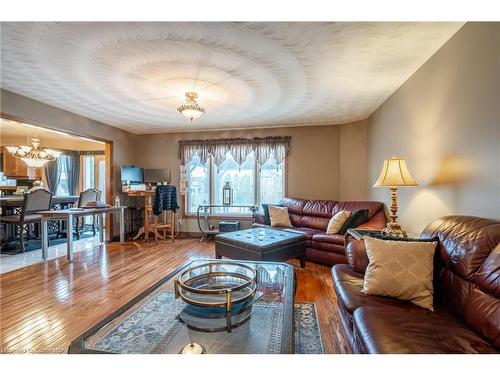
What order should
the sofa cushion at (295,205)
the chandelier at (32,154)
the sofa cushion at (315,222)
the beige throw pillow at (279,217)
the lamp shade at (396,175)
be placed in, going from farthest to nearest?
1. the chandelier at (32,154)
2. the sofa cushion at (295,205)
3. the beige throw pillow at (279,217)
4. the sofa cushion at (315,222)
5. the lamp shade at (396,175)

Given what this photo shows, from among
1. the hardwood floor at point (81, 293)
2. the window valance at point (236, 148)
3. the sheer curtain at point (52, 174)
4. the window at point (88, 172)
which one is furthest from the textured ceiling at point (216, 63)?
the sheer curtain at point (52, 174)

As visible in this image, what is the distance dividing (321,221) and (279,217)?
73 centimetres

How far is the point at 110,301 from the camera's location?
249cm

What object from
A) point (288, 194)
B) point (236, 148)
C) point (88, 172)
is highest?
point (236, 148)

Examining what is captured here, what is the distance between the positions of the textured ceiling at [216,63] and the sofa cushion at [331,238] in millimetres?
1941

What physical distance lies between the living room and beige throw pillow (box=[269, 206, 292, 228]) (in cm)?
3

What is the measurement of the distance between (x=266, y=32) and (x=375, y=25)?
84 cm

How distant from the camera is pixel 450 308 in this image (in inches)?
60.4

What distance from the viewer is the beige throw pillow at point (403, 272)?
1594 mm

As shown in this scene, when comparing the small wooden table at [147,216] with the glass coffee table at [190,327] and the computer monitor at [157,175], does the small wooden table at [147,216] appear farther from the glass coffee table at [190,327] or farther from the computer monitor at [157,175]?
the glass coffee table at [190,327]

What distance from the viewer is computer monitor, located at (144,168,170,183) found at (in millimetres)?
5750

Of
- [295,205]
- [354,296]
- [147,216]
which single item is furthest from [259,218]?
[354,296]

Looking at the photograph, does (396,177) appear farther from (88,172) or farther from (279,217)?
(88,172)

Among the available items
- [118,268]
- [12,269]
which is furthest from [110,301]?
[12,269]
